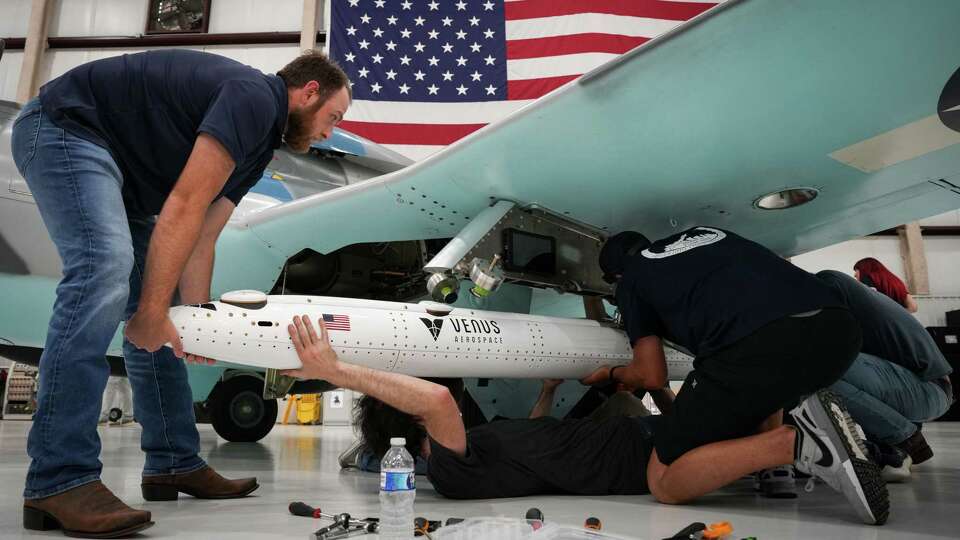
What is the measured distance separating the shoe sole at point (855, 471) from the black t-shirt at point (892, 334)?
1.25 meters

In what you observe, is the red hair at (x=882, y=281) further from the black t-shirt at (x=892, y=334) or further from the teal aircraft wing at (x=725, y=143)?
the black t-shirt at (x=892, y=334)

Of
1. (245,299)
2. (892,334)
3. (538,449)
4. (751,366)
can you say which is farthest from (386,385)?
(892,334)

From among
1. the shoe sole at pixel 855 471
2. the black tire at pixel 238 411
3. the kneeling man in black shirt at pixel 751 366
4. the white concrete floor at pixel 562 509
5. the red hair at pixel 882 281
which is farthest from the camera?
the black tire at pixel 238 411

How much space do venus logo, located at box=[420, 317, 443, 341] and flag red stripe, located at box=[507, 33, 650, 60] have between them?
6600 millimetres

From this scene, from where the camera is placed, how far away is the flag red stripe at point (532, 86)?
28.8 feet

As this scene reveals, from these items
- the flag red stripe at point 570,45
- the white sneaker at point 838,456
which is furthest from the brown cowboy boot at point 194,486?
the flag red stripe at point 570,45

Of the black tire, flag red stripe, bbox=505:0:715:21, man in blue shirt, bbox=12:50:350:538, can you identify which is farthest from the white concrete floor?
flag red stripe, bbox=505:0:715:21

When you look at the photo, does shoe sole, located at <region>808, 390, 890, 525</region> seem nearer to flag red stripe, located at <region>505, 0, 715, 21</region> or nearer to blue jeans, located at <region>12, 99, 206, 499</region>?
blue jeans, located at <region>12, 99, 206, 499</region>

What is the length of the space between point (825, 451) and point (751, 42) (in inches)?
59.6

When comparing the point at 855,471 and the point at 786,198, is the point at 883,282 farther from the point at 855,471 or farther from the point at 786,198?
the point at 855,471

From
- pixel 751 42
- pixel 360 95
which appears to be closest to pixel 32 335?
pixel 751 42

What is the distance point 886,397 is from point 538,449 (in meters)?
1.89

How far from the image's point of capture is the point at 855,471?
2184 millimetres

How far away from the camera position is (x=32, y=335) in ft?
12.7
